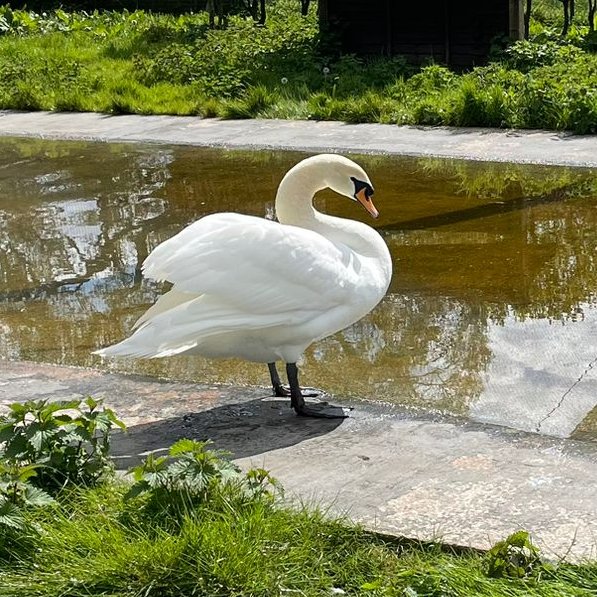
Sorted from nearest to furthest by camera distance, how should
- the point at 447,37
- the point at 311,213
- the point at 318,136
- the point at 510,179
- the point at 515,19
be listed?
the point at 311,213 < the point at 510,179 < the point at 318,136 < the point at 515,19 < the point at 447,37

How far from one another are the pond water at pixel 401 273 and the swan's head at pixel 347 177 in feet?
3.06

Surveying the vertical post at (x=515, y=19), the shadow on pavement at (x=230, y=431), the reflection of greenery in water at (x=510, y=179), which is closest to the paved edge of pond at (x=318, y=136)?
the reflection of greenery in water at (x=510, y=179)

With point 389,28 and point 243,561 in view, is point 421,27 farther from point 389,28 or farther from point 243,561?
point 243,561

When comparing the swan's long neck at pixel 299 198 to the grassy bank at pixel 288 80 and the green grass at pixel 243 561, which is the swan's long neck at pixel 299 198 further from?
the grassy bank at pixel 288 80

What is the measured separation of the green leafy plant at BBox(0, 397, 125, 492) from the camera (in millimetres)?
3990

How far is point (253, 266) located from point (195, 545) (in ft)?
Answer: 5.19

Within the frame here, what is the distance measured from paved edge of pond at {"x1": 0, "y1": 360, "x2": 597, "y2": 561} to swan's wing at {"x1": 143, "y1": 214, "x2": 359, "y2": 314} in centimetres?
55

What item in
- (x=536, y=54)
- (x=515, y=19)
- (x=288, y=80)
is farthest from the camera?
(x=515, y=19)

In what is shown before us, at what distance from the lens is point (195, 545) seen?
347cm

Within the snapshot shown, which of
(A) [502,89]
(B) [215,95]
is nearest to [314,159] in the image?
(A) [502,89]

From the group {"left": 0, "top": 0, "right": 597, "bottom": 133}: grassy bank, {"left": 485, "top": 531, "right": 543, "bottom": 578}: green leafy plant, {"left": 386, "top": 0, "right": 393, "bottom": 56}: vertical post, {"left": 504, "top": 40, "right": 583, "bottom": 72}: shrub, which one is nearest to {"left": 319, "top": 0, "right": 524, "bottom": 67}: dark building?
{"left": 386, "top": 0, "right": 393, "bottom": 56}: vertical post

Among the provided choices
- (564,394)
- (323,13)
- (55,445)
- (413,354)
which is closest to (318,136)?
(323,13)

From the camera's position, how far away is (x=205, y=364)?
611cm

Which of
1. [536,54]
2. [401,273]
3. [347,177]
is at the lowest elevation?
[401,273]
